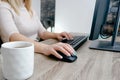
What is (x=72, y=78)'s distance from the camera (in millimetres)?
575

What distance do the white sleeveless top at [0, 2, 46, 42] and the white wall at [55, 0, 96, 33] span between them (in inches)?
67.7

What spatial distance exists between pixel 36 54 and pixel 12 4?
22.6 inches

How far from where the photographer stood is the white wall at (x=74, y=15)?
3.10 m

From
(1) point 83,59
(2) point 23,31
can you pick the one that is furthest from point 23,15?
(1) point 83,59

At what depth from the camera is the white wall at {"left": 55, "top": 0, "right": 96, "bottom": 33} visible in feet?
10.2

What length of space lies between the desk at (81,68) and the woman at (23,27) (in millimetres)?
52

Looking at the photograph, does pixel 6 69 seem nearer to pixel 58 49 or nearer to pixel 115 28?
pixel 58 49

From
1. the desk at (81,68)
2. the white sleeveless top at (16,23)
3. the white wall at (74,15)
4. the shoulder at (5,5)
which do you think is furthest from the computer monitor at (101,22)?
the white wall at (74,15)

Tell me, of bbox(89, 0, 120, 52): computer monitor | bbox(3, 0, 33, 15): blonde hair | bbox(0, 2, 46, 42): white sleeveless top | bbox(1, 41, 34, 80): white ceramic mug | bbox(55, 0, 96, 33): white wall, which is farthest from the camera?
bbox(55, 0, 96, 33): white wall

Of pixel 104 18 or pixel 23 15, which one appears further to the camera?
pixel 23 15

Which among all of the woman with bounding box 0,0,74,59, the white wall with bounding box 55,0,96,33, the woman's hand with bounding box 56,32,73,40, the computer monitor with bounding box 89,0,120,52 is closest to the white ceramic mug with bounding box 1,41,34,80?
the woman with bounding box 0,0,74,59

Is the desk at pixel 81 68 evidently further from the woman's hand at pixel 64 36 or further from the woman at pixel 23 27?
the woman's hand at pixel 64 36

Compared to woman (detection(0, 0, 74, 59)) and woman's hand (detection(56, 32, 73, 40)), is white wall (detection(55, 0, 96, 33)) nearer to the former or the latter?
woman (detection(0, 0, 74, 59))

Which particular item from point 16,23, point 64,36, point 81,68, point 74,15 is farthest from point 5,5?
point 74,15
